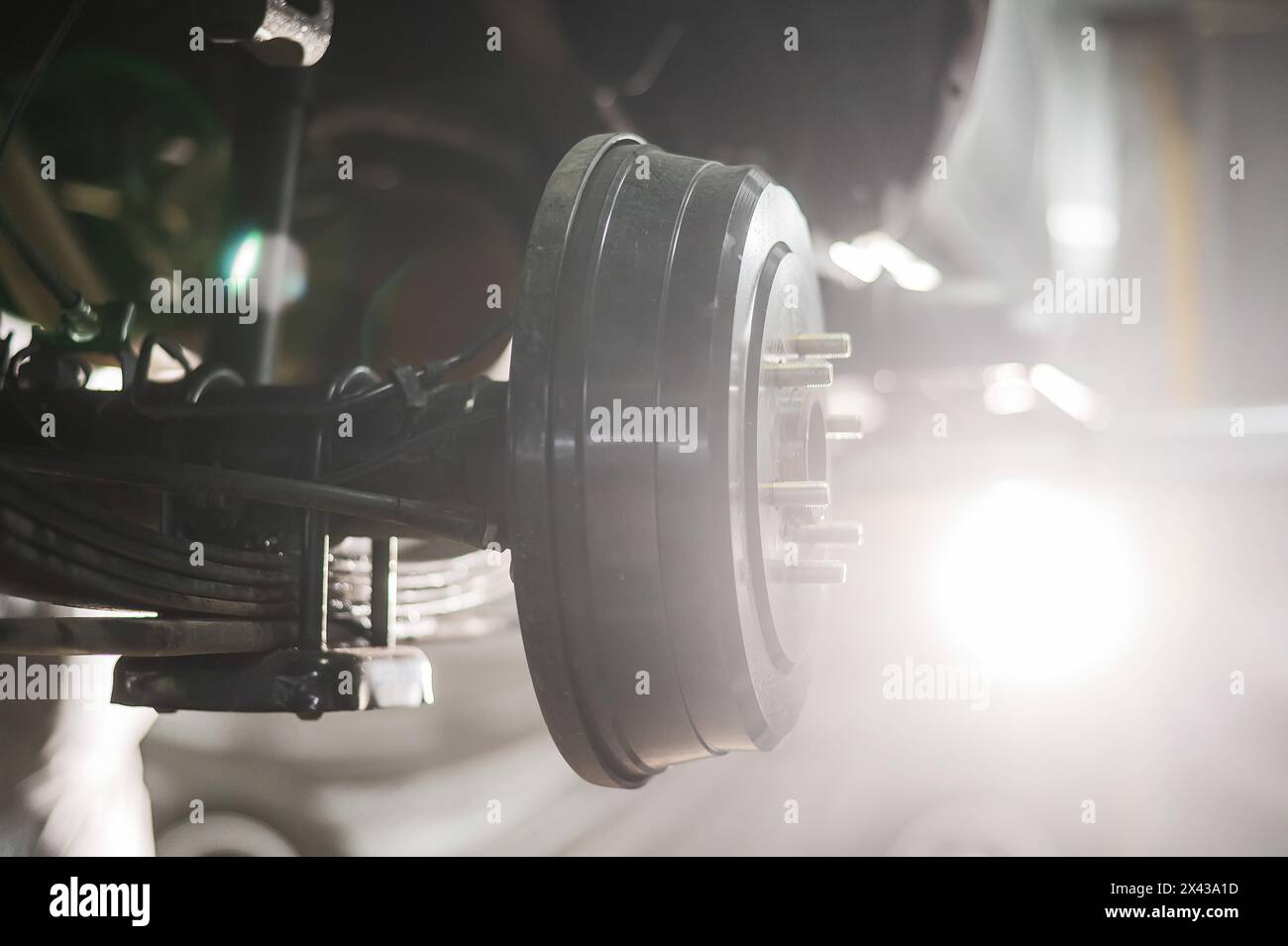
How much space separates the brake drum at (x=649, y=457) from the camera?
19.2 inches

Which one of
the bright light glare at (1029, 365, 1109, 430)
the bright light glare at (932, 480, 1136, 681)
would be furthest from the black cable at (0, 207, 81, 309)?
the bright light glare at (932, 480, 1136, 681)

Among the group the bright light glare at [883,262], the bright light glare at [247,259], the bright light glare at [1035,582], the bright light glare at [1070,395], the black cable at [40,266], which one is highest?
the bright light glare at [883,262]

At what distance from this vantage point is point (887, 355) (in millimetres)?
1561

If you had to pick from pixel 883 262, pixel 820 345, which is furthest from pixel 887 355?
pixel 820 345

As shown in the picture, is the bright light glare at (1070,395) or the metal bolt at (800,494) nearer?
the metal bolt at (800,494)

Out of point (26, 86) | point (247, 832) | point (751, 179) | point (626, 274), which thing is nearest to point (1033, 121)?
point (751, 179)

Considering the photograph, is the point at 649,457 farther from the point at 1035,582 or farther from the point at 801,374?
the point at 1035,582

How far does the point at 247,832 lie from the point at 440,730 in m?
0.25

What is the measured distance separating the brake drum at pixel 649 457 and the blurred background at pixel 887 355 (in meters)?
0.32

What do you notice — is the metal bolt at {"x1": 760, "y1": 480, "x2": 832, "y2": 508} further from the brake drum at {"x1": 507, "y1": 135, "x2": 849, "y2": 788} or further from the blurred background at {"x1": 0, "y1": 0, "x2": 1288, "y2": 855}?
the blurred background at {"x1": 0, "y1": 0, "x2": 1288, "y2": 855}

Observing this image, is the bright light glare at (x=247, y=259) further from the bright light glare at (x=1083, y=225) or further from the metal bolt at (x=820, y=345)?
the bright light glare at (x=1083, y=225)

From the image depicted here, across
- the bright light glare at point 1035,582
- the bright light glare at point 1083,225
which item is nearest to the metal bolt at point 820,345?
the bright light glare at point 1083,225

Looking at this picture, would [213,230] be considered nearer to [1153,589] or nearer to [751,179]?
[751,179]

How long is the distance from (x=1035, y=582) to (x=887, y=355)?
2.32ft
